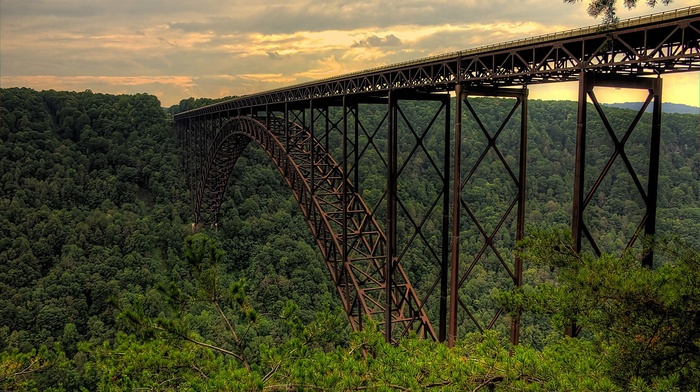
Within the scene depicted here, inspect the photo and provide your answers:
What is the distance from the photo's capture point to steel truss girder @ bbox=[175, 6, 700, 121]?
6.69 m

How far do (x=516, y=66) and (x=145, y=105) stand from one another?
60717mm

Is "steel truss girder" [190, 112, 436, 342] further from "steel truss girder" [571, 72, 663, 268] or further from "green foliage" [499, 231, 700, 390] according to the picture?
"green foliage" [499, 231, 700, 390]

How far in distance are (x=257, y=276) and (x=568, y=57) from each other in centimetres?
3558

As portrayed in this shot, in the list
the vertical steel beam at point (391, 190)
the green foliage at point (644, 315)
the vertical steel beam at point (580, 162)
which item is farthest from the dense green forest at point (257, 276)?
the vertical steel beam at point (391, 190)

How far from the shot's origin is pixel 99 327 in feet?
102

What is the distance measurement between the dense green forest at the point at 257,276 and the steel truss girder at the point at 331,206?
197 centimetres

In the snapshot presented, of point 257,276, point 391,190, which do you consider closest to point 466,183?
point 391,190

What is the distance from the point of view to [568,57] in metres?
8.42

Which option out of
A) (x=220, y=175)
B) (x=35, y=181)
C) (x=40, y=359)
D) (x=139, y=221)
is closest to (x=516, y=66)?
(x=40, y=359)

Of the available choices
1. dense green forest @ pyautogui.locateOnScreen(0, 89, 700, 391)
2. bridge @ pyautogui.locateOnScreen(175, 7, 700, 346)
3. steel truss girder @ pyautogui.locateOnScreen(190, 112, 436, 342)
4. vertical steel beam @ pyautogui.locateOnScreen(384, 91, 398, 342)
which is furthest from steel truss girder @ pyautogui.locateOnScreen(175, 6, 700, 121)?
steel truss girder @ pyautogui.locateOnScreen(190, 112, 436, 342)

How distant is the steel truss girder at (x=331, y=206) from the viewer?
15.2 metres

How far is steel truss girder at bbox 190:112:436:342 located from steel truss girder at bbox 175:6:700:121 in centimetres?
460

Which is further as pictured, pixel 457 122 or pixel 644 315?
pixel 457 122

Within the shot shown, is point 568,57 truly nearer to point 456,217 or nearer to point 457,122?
point 457,122
